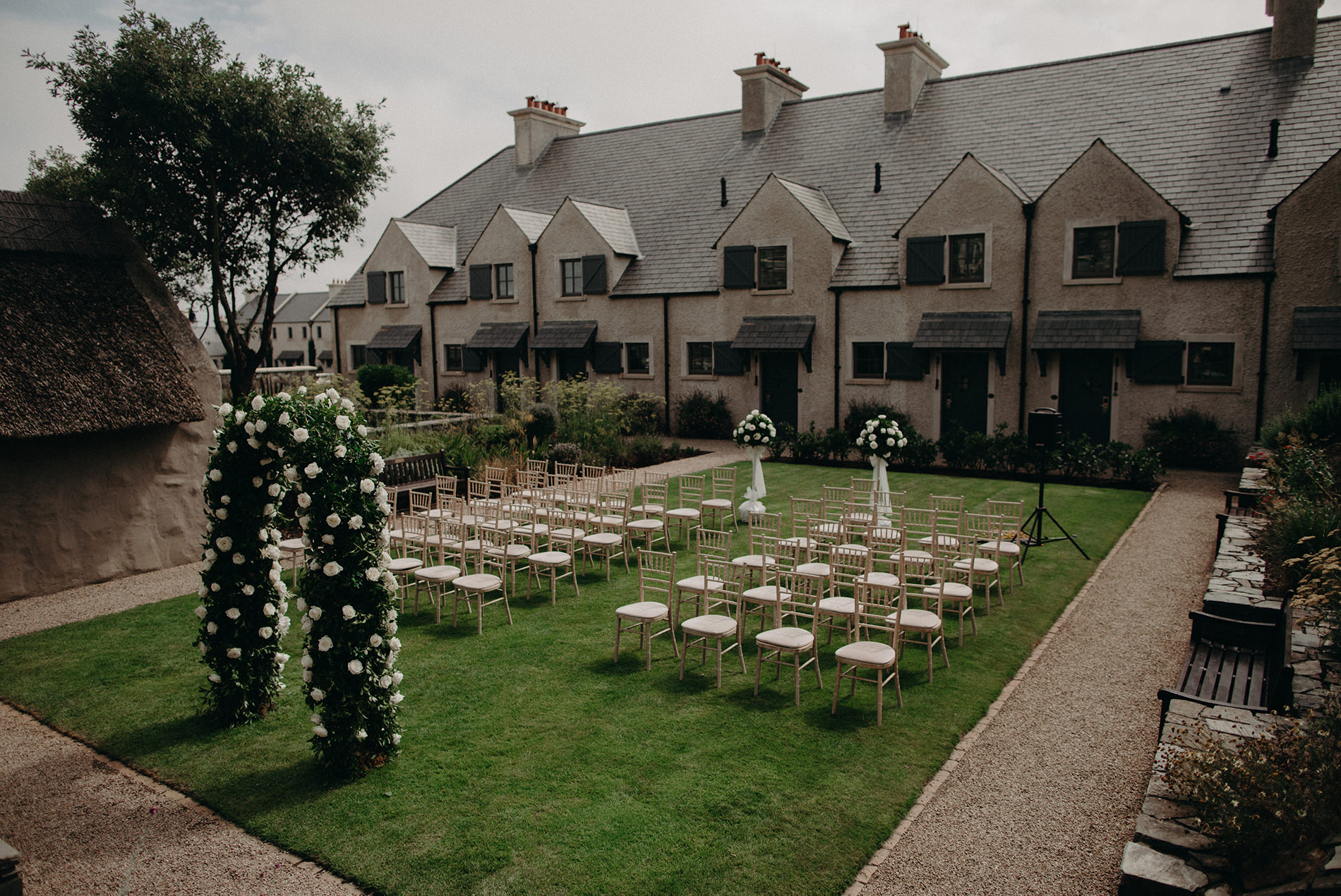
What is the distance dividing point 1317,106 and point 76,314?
Answer: 2711 centimetres

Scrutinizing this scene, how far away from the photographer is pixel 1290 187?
64.5 feet

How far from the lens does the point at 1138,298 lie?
20688mm

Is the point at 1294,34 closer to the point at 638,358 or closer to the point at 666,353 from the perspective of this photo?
the point at 666,353

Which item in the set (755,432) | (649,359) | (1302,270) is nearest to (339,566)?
(755,432)

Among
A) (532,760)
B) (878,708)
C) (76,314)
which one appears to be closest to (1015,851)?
(878,708)

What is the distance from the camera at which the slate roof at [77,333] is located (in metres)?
11.7

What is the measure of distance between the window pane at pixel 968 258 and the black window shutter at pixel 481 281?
54.7 ft

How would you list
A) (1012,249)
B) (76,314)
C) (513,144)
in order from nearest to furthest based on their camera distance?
(76,314) → (1012,249) → (513,144)

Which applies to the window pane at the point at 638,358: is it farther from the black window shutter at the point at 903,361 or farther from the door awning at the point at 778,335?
the black window shutter at the point at 903,361

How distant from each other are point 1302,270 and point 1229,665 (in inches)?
582

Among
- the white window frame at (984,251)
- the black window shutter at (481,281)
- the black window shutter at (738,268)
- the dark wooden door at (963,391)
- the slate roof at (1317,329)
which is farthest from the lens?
the black window shutter at (481,281)

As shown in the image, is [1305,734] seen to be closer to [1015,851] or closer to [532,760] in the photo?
[1015,851]

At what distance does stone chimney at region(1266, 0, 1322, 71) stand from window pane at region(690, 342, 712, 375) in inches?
670

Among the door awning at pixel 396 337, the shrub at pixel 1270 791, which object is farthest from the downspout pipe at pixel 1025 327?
the door awning at pixel 396 337
